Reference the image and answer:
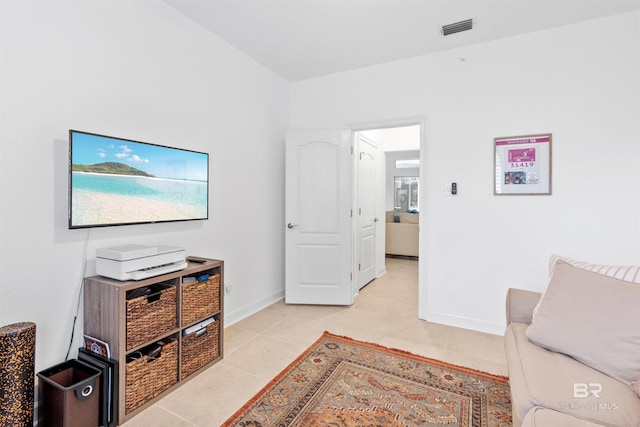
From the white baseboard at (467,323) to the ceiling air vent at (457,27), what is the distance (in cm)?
259

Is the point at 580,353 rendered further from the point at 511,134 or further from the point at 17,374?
the point at 17,374

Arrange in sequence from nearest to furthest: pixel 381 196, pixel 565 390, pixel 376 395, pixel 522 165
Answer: pixel 565 390
pixel 376 395
pixel 522 165
pixel 381 196

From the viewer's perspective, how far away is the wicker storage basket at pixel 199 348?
6.66 ft

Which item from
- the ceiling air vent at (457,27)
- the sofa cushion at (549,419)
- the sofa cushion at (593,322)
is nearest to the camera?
the sofa cushion at (549,419)

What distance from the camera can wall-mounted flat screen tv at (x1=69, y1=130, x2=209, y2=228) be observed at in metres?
1.74

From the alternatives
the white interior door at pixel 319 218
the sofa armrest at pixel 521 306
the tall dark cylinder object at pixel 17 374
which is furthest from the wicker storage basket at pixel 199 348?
the sofa armrest at pixel 521 306

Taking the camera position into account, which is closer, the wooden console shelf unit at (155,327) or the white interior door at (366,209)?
the wooden console shelf unit at (155,327)

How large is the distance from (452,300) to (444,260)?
1.29 ft

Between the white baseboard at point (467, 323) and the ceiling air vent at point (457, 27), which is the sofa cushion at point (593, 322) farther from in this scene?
the ceiling air vent at point (457, 27)

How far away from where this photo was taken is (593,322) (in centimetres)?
139

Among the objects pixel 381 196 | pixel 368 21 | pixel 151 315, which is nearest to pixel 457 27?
pixel 368 21

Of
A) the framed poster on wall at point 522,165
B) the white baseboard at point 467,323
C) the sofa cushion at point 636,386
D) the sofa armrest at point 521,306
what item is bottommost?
the white baseboard at point 467,323

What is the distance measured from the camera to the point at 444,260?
3.05 metres

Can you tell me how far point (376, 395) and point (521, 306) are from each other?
3.34 ft
